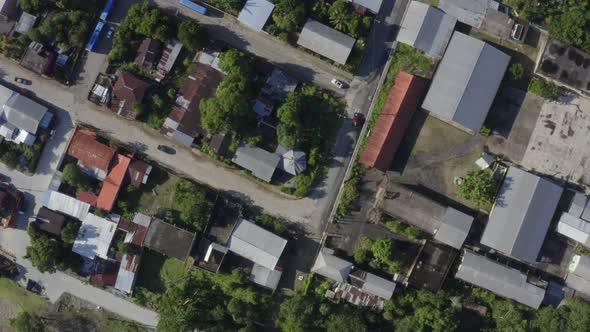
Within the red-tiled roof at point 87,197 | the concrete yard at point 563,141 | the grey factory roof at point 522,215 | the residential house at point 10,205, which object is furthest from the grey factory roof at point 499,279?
the residential house at point 10,205

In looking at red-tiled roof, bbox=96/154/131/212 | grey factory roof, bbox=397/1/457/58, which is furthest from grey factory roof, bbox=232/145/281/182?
grey factory roof, bbox=397/1/457/58

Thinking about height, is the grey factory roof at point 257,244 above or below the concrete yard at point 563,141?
below

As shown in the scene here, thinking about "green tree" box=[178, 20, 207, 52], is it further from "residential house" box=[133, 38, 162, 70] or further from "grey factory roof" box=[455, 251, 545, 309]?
"grey factory roof" box=[455, 251, 545, 309]

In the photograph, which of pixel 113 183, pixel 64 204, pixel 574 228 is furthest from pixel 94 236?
pixel 574 228

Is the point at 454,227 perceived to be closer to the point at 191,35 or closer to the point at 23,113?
the point at 191,35

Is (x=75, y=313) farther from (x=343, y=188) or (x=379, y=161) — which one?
(x=379, y=161)

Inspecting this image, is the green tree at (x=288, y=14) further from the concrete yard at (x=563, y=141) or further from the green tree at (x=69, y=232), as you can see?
the green tree at (x=69, y=232)

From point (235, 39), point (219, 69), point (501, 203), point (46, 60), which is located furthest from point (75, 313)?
point (501, 203)
